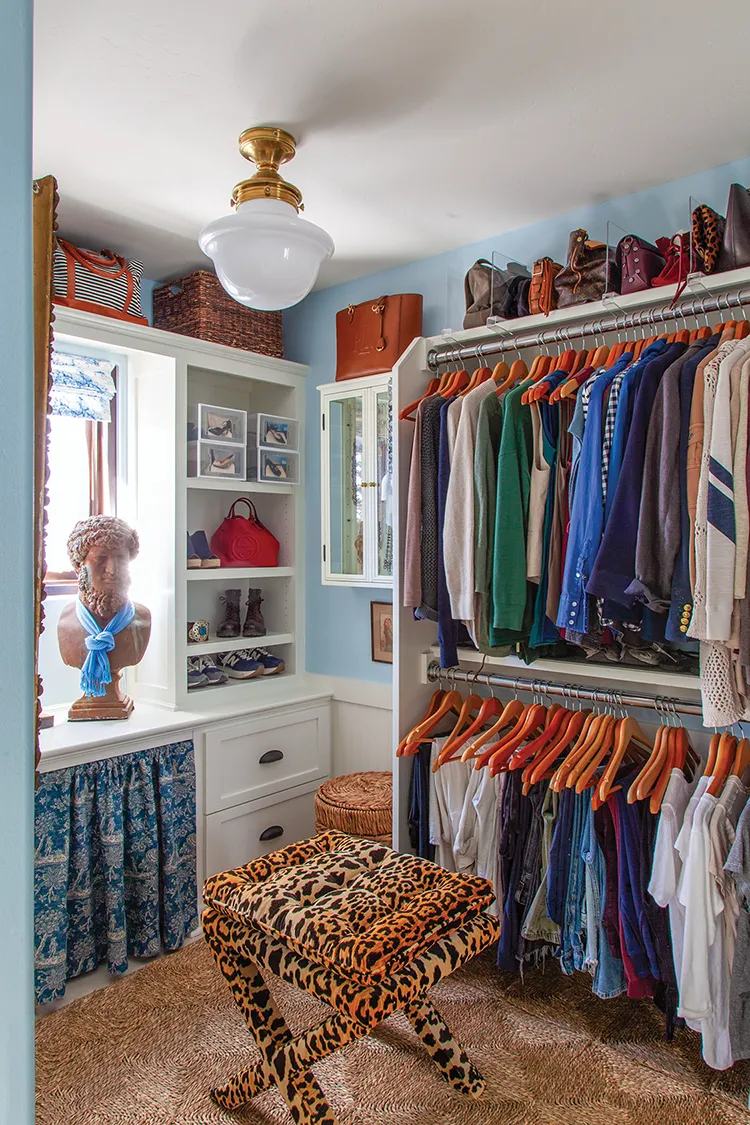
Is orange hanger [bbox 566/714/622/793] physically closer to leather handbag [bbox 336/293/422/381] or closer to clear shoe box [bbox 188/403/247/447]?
leather handbag [bbox 336/293/422/381]

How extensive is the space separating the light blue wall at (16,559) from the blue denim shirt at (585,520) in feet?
5.09

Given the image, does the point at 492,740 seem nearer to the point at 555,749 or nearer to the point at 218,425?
the point at 555,749

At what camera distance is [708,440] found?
6.20 ft

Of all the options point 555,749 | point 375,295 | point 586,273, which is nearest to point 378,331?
point 375,295

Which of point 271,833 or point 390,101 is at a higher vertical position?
point 390,101

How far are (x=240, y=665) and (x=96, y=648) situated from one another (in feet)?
2.35

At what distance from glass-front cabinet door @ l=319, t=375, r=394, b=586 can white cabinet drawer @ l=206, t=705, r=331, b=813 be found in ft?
2.09

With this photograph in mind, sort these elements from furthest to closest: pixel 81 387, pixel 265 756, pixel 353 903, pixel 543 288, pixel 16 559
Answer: pixel 265 756
pixel 81 387
pixel 543 288
pixel 353 903
pixel 16 559

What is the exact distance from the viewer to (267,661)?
3498 millimetres

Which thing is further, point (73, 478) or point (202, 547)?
point (202, 547)

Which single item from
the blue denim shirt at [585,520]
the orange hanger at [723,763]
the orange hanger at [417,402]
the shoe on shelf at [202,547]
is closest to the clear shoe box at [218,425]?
the shoe on shelf at [202,547]

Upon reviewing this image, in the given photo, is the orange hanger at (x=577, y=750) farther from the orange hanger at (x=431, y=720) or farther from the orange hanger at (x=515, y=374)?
the orange hanger at (x=515, y=374)

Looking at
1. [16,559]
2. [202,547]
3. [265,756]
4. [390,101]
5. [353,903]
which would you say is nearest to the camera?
[16,559]

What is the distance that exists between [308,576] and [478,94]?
2152 mm
